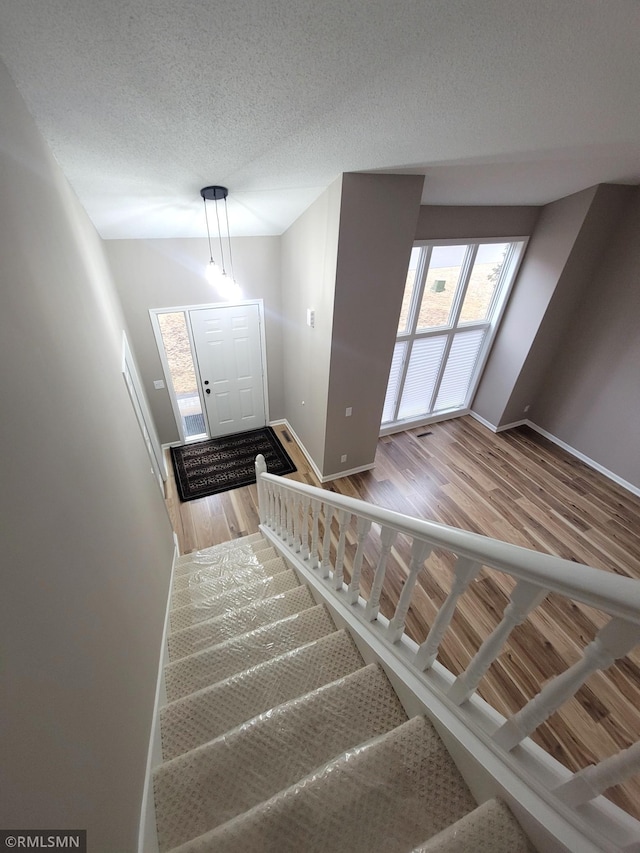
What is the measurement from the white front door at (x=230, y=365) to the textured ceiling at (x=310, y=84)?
1.78 meters

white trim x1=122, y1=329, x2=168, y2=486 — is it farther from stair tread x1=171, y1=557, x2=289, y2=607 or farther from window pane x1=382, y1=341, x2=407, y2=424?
window pane x1=382, y1=341, x2=407, y2=424

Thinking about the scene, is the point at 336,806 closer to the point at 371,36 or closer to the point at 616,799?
the point at 616,799

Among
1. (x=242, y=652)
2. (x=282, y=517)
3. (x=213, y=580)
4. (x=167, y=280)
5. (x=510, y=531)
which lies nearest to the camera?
(x=242, y=652)

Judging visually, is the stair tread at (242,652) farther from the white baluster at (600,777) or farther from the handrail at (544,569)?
the white baluster at (600,777)

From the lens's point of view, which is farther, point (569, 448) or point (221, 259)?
point (569, 448)

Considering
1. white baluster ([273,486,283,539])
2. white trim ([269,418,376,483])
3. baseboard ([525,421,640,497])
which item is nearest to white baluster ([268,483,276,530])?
white baluster ([273,486,283,539])

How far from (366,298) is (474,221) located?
1688 mm

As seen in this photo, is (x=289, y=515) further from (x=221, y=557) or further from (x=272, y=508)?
(x=221, y=557)

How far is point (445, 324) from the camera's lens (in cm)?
398

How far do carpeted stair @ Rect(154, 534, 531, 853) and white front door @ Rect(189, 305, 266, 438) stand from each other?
326 centimetres

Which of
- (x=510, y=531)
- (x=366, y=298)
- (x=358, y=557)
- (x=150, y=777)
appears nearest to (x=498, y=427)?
(x=510, y=531)

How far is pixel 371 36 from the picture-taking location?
96 centimetres

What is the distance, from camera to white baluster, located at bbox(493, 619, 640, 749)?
0.53 meters

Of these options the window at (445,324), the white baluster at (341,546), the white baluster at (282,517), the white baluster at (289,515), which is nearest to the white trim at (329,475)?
the window at (445,324)
